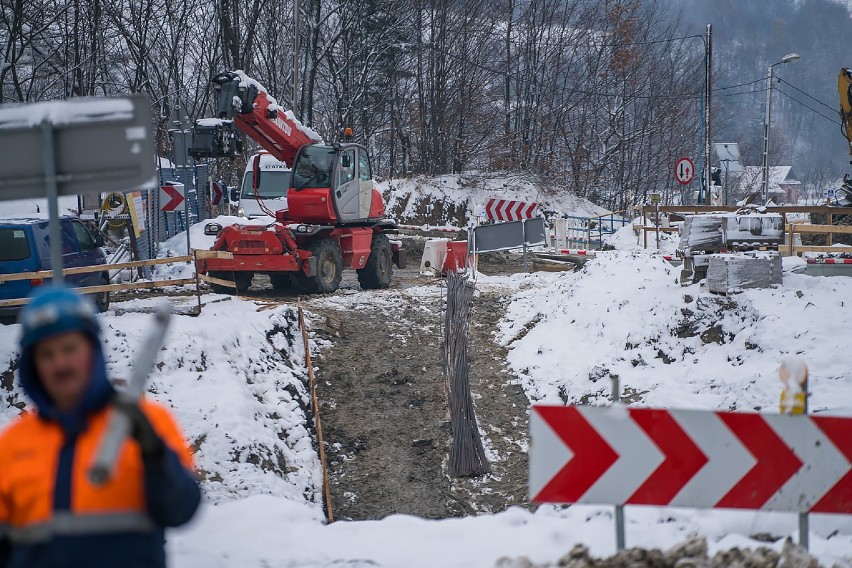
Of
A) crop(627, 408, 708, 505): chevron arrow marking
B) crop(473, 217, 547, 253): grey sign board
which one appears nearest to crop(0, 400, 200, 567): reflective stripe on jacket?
crop(627, 408, 708, 505): chevron arrow marking

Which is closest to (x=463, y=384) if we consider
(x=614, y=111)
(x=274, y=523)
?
(x=274, y=523)

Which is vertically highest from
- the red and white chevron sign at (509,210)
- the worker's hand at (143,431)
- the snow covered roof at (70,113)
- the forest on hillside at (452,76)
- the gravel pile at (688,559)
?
the forest on hillside at (452,76)

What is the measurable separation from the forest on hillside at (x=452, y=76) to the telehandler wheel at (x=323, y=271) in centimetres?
1377

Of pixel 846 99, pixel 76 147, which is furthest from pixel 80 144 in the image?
pixel 846 99

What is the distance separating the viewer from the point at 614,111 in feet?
167

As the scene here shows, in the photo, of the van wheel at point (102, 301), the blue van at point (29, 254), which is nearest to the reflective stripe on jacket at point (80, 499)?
the blue van at point (29, 254)

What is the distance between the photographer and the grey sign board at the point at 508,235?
70.3 ft

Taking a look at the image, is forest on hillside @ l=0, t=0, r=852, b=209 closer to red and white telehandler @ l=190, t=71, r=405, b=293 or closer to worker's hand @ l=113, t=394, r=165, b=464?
red and white telehandler @ l=190, t=71, r=405, b=293

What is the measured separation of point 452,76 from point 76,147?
139ft

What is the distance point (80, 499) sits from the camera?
104 inches

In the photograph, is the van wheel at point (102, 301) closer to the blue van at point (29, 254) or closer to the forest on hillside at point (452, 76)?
the blue van at point (29, 254)

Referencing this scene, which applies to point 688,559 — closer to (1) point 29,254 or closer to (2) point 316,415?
(2) point 316,415

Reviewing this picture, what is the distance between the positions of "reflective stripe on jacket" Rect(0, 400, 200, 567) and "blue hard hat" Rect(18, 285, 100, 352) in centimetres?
26

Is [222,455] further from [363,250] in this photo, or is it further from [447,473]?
[363,250]
